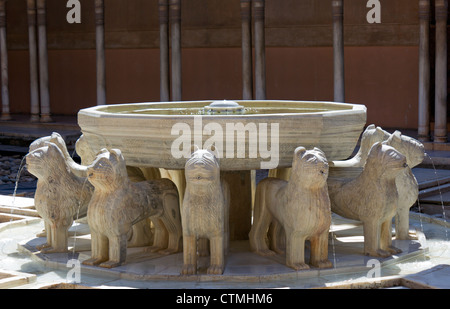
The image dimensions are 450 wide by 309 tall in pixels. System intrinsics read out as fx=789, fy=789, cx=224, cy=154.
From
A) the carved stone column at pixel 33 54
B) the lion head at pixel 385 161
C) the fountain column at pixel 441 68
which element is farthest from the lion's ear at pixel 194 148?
the carved stone column at pixel 33 54

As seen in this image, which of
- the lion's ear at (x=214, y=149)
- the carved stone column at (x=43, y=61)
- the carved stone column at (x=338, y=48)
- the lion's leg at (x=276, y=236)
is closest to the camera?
the lion's ear at (x=214, y=149)

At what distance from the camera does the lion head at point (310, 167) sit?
6508 mm

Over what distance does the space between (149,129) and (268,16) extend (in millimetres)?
12888

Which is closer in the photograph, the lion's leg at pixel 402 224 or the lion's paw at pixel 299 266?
the lion's paw at pixel 299 266

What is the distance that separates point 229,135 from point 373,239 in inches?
64.9

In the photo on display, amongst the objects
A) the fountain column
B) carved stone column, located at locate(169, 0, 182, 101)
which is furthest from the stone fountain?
A: carved stone column, located at locate(169, 0, 182, 101)

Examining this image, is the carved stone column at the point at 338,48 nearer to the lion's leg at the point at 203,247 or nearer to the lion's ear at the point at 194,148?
the lion's leg at the point at 203,247

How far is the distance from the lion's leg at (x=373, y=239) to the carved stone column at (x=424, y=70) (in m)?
8.35

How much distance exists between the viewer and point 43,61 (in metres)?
19.7

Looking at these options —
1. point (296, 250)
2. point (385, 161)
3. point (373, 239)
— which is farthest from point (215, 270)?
point (385, 161)

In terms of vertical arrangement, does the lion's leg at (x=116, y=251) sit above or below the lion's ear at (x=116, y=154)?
below

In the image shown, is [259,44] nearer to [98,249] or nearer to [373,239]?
[373,239]

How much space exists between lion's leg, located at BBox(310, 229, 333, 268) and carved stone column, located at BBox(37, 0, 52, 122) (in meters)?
14.1

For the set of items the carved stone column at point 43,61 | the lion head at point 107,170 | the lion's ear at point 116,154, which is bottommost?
the lion head at point 107,170
